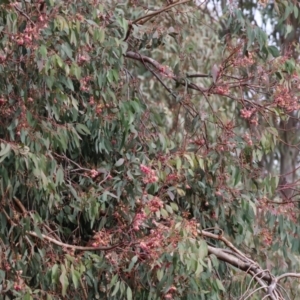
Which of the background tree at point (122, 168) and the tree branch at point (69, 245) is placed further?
the tree branch at point (69, 245)

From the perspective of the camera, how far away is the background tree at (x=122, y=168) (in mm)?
3414

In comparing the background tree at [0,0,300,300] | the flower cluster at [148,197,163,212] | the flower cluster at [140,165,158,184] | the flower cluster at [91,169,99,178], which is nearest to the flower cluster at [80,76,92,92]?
the background tree at [0,0,300,300]

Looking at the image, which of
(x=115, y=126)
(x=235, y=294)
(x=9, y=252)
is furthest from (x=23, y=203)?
(x=235, y=294)

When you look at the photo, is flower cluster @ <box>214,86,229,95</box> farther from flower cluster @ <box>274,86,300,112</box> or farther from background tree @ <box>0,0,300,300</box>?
flower cluster @ <box>274,86,300,112</box>

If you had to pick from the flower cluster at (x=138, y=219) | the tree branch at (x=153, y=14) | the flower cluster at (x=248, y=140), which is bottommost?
the flower cluster at (x=138, y=219)

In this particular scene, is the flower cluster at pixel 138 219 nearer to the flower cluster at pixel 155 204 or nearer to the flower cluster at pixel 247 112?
the flower cluster at pixel 155 204

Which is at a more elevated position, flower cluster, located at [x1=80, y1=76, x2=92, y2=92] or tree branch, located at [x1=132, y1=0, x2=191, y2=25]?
tree branch, located at [x1=132, y1=0, x2=191, y2=25]

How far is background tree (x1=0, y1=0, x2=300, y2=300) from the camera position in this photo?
11.2 feet

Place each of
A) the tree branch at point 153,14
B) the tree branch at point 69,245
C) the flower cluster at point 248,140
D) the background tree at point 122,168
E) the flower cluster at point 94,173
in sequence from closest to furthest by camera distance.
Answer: the background tree at point 122,168 < the tree branch at point 69,245 < the flower cluster at point 94,173 < the flower cluster at point 248,140 < the tree branch at point 153,14

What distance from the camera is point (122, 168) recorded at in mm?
3789

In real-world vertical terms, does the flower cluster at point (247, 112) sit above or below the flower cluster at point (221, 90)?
below

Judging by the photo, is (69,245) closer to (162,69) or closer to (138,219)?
(138,219)

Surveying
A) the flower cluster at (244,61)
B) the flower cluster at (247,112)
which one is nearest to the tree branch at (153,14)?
the flower cluster at (244,61)

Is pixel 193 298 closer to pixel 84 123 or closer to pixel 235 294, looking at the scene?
pixel 235 294
